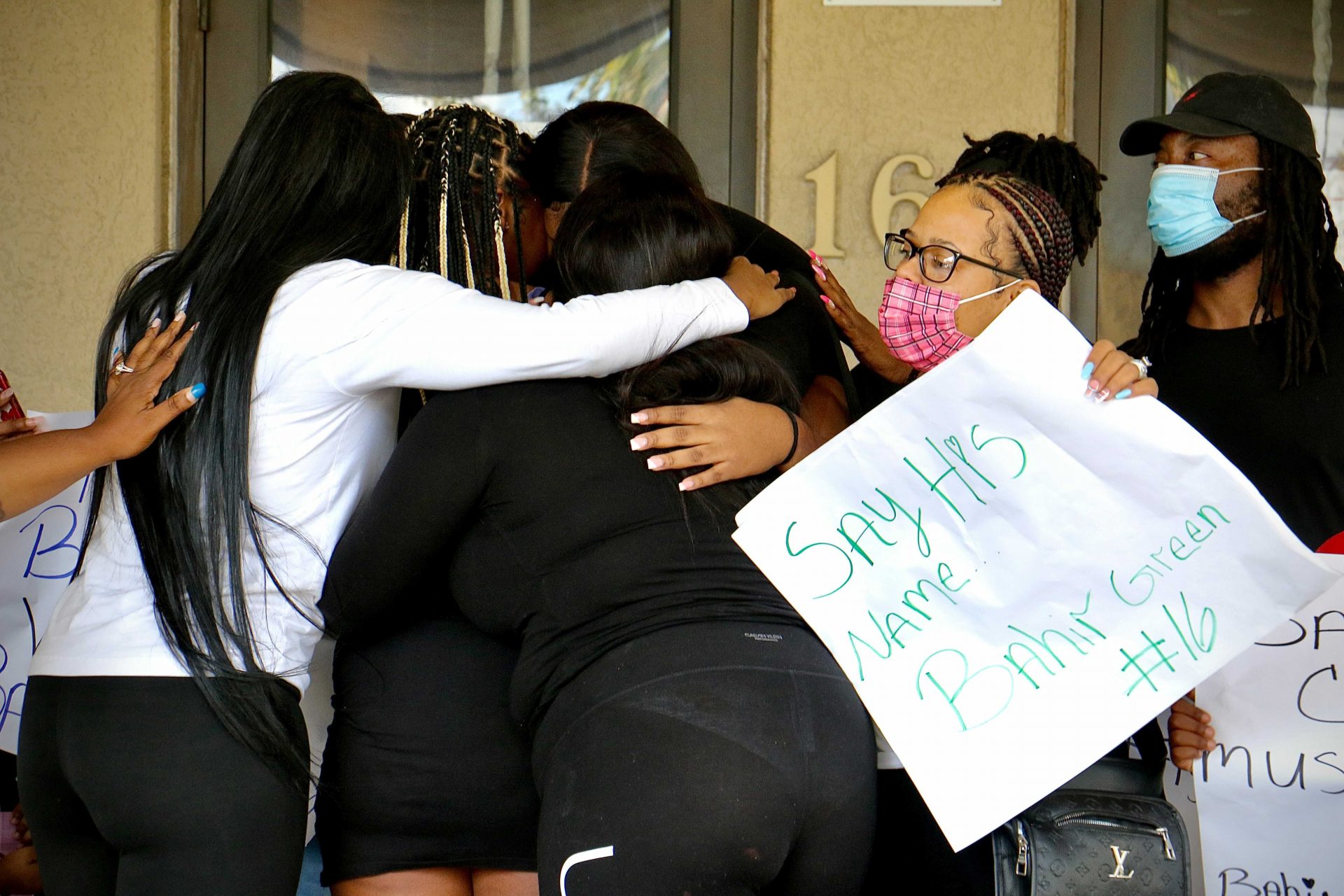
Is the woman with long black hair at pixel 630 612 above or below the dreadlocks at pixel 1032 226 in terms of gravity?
below

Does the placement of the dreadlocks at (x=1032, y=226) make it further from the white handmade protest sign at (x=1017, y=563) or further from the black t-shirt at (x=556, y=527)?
the black t-shirt at (x=556, y=527)

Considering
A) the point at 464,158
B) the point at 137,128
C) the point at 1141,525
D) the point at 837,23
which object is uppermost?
the point at 837,23

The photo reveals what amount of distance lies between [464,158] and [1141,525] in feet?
3.75

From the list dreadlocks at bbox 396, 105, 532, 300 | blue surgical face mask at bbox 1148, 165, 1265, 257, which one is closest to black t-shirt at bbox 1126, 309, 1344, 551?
blue surgical face mask at bbox 1148, 165, 1265, 257

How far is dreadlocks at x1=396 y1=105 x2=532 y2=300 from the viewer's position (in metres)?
1.94

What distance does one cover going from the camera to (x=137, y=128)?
3.53 meters

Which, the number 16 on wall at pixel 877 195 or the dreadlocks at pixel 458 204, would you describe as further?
the number 16 on wall at pixel 877 195

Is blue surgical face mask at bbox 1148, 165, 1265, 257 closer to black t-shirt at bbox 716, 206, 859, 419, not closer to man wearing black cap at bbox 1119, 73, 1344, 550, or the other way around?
man wearing black cap at bbox 1119, 73, 1344, 550

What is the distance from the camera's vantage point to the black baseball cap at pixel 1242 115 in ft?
7.47

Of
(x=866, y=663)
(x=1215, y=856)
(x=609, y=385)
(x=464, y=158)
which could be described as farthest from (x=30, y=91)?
(x=1215, y=856)

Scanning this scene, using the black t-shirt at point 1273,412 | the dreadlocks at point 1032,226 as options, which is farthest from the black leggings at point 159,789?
the black t-shirt at point 1273,412

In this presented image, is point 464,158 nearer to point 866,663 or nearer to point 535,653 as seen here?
point 535,653

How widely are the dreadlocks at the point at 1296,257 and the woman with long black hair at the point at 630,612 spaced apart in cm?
113

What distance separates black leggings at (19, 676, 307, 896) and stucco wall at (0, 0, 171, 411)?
7.40 ft
